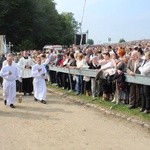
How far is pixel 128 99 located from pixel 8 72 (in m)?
4.60

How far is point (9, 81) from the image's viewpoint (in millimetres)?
16984

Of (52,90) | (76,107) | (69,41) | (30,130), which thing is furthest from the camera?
(69,41)

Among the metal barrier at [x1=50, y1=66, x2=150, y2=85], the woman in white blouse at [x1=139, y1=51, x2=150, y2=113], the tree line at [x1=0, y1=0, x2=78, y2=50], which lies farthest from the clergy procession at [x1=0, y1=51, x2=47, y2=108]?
the tree line at [x1=0, y1=0, x2=78, y2=50]

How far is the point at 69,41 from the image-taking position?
91.4 metres

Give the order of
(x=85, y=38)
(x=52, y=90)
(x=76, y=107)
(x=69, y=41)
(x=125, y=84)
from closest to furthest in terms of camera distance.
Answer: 1. (x=125, y=84)
2. (x=76, y=107)
3. (x=52, y=90)
4. (x=85, y=38)
5. (x=69, y=41)

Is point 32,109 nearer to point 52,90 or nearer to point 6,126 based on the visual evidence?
point 6,126

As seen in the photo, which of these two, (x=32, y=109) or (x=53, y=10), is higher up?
(x=53, y=10)

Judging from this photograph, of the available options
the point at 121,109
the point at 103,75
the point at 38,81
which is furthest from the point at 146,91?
the point at 38,81

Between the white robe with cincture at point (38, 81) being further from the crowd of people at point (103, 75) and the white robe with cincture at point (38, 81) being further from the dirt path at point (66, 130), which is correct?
the dirt path at point (66, 130)

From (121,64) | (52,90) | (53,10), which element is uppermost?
(53,10)

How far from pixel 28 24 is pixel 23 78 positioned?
53.7 m

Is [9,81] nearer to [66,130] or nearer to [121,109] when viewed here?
[121,109]

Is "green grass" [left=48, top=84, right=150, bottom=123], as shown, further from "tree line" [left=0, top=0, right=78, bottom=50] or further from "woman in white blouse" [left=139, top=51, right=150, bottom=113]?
"tree line" [left=0, top=0, right=78, bottom=50]

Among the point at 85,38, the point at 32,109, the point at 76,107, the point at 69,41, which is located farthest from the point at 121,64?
the point at 69,41
